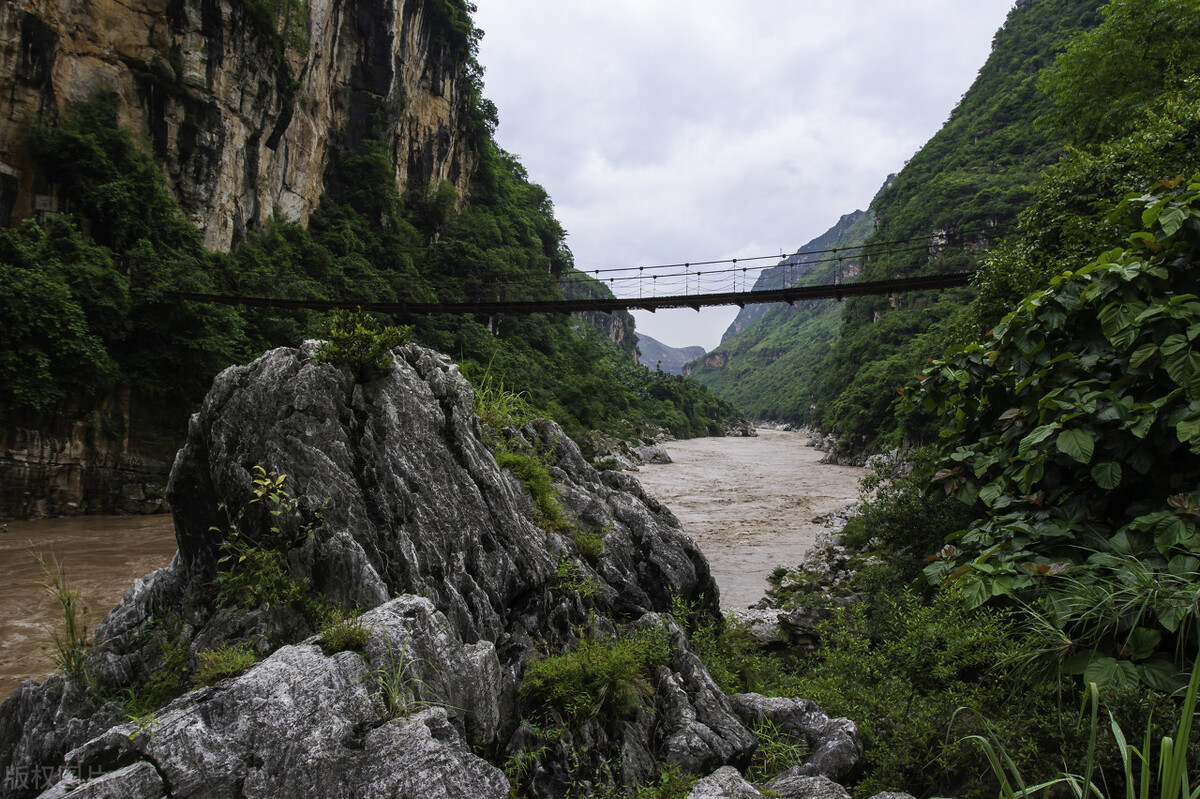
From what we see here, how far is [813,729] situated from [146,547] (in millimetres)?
12714

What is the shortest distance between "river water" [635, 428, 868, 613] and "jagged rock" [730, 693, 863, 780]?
13.8 ft

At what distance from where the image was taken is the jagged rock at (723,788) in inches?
100

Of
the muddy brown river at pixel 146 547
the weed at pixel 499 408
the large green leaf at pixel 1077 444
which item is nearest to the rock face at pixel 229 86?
the muddy brown river at pixel 146 547

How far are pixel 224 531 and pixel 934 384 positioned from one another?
4.41 m

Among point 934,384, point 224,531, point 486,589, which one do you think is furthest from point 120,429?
point 934,384

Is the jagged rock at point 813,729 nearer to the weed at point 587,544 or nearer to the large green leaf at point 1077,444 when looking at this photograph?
the weed at point 587,544

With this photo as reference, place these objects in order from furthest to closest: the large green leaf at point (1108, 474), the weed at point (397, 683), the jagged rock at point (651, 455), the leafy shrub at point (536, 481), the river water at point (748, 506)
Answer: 1. the jagged rock at point (651, 455)
2. the river water at point (748, 506)
3. the leafy shrub at point (536, 481)
4. the weed at point (397, 683)
5. the large green leaf at point (1108, 474)

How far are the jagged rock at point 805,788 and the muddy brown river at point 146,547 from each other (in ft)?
15.9

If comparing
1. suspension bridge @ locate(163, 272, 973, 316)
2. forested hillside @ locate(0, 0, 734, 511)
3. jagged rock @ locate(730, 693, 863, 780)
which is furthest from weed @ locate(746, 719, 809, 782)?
suspension bridge @ locate(163, 272, 973, 316)

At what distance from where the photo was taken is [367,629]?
2.66 m

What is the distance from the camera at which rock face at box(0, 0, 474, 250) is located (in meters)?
13.9

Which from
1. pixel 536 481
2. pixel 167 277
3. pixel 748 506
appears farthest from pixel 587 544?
pixel 167 277

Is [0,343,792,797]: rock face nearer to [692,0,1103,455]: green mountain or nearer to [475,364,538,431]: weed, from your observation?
[475,364,538,431]: weed

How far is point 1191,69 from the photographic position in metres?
6.90
